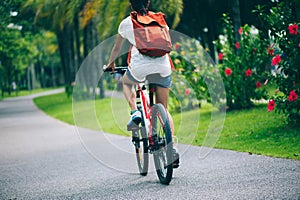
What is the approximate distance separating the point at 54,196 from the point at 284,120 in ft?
17.7

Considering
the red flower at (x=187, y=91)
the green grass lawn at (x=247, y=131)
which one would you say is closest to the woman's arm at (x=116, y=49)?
the green grass lawn at (x=247, y=131)

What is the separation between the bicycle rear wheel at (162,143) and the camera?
5621 millimetres

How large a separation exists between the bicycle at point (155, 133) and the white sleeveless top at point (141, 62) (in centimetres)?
26

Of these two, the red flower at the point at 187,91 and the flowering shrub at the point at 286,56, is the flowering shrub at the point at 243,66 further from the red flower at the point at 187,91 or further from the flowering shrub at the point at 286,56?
the flowering shrub at the point at 286,56

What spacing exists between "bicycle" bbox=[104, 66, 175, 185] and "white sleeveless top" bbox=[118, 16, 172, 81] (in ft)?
0.85

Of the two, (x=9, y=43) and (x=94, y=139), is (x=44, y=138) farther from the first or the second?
(x=9, y=43)

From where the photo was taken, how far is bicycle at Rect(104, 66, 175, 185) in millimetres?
5641

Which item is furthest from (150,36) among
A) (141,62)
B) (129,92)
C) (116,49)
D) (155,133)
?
(155,133)

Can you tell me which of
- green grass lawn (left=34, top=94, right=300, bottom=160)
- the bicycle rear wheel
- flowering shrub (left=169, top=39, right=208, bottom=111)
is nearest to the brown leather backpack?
the bicycle rear wheel

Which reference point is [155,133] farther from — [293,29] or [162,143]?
[293,29]

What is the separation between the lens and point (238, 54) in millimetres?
12805

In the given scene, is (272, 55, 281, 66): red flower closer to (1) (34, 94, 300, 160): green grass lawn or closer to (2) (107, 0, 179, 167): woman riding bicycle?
(1) (34, 94, 300, 160): green grass lawn

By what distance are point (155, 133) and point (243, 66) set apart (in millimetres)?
6876

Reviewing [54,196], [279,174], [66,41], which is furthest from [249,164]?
[66,41]
